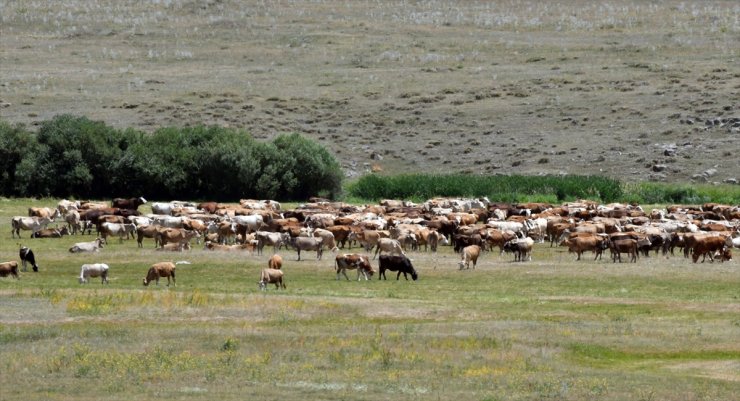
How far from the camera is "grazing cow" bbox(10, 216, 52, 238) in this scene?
166 ft

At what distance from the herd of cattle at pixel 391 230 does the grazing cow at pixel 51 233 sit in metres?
0.04

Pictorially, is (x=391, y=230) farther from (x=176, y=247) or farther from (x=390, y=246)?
(x=176, y=247)

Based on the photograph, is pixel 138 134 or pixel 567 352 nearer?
pixel 567 352

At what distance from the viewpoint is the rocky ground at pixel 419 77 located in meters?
91.9

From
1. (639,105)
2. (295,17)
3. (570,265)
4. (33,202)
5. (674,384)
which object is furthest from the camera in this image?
(295,17)

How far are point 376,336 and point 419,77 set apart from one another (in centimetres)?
8779

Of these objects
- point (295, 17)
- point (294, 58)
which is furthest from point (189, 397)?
point (295, 17)

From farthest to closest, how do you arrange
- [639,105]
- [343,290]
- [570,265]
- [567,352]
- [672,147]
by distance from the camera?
[639,105] < [672,147] < [570,265] < [343,290] < [567,352]

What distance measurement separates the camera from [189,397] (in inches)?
786

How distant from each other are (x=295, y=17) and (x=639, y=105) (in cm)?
4951

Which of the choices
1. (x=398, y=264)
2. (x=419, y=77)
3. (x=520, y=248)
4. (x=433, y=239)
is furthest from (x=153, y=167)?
(x=419, y=77)

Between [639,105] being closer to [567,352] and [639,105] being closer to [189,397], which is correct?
[567,352]

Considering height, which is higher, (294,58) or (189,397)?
(294,58)

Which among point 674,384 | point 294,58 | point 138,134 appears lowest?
point 674,384
